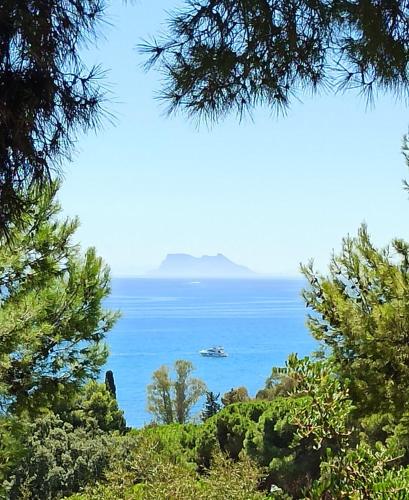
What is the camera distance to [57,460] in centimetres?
528

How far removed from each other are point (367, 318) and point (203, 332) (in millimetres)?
35367

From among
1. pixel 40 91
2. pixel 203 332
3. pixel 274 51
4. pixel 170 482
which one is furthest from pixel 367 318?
pixel 203 332

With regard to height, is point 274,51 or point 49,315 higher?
point 274,51

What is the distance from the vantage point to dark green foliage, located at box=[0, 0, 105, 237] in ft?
3.54

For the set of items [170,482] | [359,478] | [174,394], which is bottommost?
[174,394]

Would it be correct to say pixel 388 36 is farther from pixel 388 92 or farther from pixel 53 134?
pixel 53 134

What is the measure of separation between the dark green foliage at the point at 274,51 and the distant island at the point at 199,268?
7496cm

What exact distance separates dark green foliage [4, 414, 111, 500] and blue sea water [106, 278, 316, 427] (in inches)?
63.9

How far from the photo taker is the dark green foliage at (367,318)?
4098 millimetres

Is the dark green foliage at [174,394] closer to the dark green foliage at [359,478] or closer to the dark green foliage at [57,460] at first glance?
the dark green foliage at [57,460]

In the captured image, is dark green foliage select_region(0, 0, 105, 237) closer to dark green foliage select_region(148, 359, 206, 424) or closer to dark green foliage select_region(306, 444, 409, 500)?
dark green foliage select_region(306, 444, 409, 500)

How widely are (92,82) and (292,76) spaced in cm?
49

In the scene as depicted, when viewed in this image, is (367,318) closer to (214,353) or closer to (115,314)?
(115,314)

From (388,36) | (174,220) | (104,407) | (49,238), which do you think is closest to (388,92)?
(388,36)
